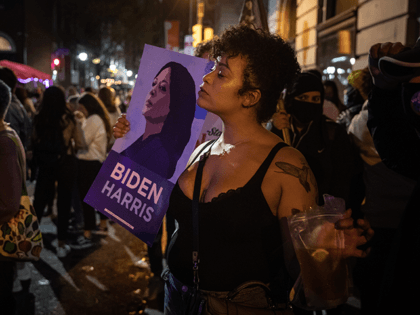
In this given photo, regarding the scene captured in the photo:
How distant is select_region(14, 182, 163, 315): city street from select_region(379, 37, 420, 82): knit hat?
3.38 metres

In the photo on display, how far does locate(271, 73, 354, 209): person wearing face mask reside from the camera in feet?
11.8

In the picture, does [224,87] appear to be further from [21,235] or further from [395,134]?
[21,235]

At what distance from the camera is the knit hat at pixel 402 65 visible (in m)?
1.34

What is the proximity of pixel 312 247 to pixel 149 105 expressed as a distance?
4.36 feet

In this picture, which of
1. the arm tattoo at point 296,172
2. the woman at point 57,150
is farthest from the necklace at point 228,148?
the woman at point 57,150

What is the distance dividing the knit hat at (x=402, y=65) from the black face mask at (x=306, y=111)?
85.4 inches

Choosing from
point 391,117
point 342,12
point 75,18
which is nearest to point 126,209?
point 391,117

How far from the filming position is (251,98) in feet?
5.92

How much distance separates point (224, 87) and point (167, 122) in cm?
56

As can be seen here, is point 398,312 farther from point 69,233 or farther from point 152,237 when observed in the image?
point 69,233

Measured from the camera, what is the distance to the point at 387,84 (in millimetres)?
1626

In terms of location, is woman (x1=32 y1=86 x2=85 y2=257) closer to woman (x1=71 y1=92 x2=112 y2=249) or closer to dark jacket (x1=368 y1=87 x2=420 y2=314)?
woman (x1=71 y1=92 x2=112 y2=249)

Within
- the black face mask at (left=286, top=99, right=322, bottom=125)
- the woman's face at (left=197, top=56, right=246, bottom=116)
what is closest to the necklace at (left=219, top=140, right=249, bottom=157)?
the woman's face at (left=197, top=56, right=246, bottom=116)

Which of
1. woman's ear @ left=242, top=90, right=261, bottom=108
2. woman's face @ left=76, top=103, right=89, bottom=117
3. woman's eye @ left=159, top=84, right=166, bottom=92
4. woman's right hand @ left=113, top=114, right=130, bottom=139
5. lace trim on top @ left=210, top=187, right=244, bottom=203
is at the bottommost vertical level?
lace trim on top @ left=210, top=187, right=244, bottom=203
